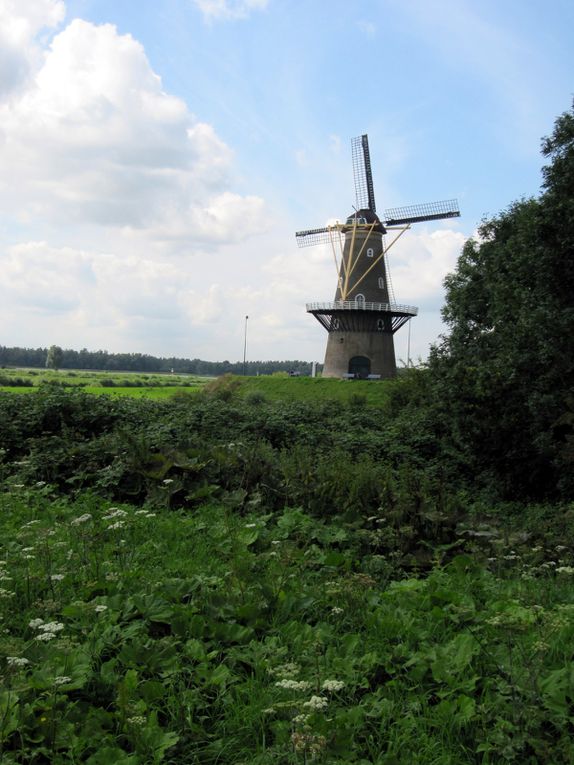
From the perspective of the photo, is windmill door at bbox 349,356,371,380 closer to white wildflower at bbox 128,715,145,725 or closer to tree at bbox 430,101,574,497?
tree at bbox 430,101,574,497

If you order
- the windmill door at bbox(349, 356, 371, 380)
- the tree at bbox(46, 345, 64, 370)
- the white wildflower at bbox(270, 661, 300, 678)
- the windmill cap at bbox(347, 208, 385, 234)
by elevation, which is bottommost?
the white wildflower at bbox(270, 661, 300, 678)

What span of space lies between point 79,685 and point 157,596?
3.17ft

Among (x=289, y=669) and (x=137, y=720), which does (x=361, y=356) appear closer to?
(x=289, y=669)

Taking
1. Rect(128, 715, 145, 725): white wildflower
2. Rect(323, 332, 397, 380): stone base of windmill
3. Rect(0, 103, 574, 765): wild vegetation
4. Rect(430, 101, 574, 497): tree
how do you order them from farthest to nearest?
Rect(323, 332, 397, 380): stone base of windmill < Rect(430, 101, 574, 497): tree < Rect(0, 103, 574, 765): wild vegetation < Rect(128, 715, 145, 725): white wildflower

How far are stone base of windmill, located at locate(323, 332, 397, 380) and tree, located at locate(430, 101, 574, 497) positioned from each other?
88.2ft

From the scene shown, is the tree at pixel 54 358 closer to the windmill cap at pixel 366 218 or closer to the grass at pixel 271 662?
the windmill cap at pixel 366 218

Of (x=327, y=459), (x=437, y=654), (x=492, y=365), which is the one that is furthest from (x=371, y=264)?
(x=437, y=654)

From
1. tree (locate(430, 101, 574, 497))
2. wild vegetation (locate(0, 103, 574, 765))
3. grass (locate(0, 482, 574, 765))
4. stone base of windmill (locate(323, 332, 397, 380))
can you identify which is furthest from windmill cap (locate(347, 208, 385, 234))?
grass (locate(0, 482, 574, 765))

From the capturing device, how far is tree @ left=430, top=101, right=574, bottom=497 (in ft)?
43.9

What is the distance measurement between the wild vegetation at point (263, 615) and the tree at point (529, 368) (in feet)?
12.0

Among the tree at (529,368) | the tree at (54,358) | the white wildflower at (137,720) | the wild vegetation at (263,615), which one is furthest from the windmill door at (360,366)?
the tree at (54,358)

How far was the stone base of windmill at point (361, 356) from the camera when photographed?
144ft

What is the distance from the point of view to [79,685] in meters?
2.89

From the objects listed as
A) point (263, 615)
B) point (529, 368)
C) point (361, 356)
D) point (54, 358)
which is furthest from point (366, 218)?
point (54, 358)
